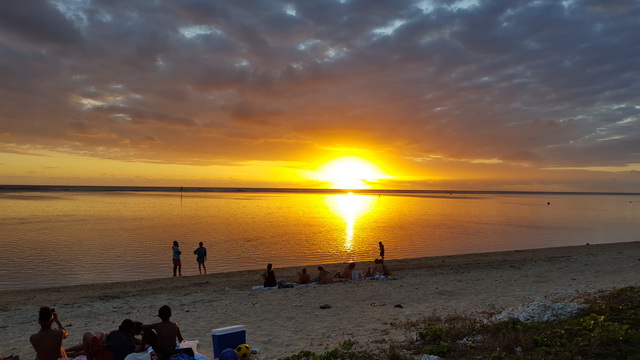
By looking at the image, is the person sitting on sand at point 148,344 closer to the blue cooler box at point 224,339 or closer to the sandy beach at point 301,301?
the blue cooler box at point 224,339

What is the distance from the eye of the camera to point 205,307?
53.2ft

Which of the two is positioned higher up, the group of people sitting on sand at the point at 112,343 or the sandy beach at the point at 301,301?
the group of people sitting on sand at the point at 112,343

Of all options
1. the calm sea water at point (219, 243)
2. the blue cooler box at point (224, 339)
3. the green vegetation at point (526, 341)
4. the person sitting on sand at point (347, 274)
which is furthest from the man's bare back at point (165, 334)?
the calm sea water at point (219, 243)

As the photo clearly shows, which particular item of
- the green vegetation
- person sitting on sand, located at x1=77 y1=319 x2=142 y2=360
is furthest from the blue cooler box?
person sitting on sand, located at x1=77 y1=319 x2=142 y2=360

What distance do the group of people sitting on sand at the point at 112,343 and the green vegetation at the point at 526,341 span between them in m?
2.81

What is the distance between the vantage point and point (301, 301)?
16891 mm

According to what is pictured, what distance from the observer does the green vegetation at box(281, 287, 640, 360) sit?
26.5 feet

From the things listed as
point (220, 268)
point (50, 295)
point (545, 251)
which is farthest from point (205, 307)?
point (545, 251)

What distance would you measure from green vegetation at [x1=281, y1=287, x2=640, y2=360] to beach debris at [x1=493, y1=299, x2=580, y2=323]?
267 mm

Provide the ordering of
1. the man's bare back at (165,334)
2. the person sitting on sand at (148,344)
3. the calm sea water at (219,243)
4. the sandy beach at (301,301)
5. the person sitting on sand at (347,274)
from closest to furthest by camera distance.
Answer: the person sitting on sand at (148,344) → the man's bare back at (165,334) → the sandy beach at (301,301) → the person sitting on sand at (347,274) → the calm sea water at (219,243)

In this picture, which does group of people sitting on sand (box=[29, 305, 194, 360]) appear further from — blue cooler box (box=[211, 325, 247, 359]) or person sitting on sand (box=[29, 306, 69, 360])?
blue cooler box (box=[211, 325, 247, 359])

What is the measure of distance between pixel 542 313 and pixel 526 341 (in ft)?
9.19

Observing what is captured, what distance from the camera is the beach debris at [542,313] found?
10945mm

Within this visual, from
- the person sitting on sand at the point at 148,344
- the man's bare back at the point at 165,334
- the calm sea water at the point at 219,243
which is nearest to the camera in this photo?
the person sitting on sand at the point at 148,344
